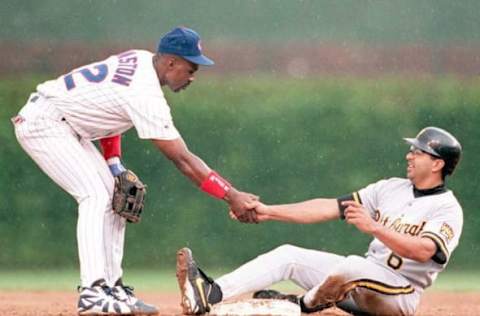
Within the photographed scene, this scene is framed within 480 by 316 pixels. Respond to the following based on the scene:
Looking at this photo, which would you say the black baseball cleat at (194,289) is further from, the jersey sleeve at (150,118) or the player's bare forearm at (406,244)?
the player's bare forearm at (406,244)

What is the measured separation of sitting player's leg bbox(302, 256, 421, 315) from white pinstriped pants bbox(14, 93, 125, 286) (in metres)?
1.07

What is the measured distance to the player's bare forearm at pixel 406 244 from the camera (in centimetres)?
542

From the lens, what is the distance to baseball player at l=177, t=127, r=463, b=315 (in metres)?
5.56

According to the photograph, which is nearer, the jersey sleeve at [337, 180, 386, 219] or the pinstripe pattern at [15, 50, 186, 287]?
the pinstripe pattern at [15, 50, 186, 287]

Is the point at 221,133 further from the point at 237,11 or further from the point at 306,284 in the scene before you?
the point at 306,284

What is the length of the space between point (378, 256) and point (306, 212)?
454 millimetres

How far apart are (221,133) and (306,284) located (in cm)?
436

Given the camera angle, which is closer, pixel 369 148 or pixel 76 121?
pixel 76 121

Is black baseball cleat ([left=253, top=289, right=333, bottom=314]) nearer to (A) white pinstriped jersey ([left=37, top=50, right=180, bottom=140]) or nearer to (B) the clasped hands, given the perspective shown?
(B) the clasped hands

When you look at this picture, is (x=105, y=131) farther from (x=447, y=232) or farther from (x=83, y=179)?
(x=447, y=232)

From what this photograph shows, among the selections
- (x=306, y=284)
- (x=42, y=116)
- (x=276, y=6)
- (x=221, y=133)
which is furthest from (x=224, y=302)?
(x=276, y=6)

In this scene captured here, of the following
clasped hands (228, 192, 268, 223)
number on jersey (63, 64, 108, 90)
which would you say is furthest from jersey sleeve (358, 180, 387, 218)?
number on jersey (63, 64, 108, 90)

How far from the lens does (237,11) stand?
10.4 m

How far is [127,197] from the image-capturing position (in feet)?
19.0
